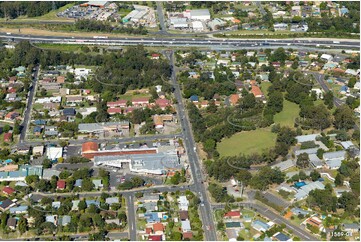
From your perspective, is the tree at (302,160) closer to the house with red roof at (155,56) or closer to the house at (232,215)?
the house at (232,215)

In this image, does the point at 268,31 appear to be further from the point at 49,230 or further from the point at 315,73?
the point at 49,230

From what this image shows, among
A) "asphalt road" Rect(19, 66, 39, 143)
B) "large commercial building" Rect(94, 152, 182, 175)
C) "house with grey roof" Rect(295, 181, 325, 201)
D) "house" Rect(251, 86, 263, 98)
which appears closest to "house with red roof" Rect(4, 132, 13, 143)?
"asphalt road" Rect(19, 66, 39, 143)

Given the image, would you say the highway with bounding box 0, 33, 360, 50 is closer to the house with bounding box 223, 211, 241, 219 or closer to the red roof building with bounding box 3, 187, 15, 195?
the red roof building with bounding box 3, 187, 15, 195

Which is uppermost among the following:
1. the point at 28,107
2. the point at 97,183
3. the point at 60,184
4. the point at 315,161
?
the point at 28,107

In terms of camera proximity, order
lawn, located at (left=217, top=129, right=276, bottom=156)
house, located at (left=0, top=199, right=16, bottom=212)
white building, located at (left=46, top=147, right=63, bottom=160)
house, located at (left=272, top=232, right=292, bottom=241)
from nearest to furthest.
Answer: house, located at (left=272, top=232, right=292, bottom=241), house, located at (left=0, top=199, right=16, bottom=212), white building, located at (left=46, top=147, right=63, bottom=160), lawn, located at (left=217, top=129, right=276, bottom=156)

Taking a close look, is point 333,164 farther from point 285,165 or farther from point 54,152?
point 54,152

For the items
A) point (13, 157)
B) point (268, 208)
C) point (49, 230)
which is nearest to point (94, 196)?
point (49, 230)

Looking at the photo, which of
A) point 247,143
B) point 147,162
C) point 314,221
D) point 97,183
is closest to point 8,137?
point 97,183
